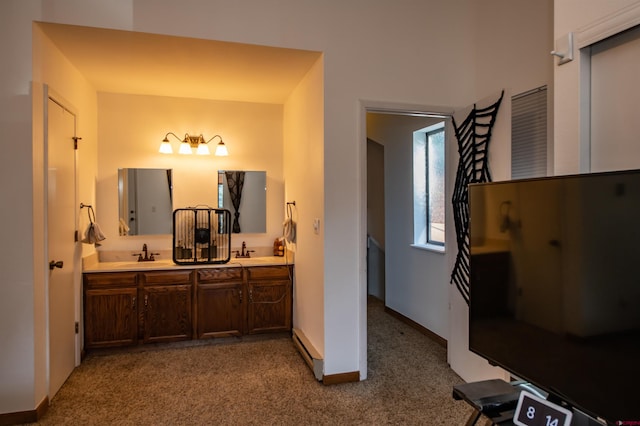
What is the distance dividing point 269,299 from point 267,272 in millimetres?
279

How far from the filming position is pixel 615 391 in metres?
1.11

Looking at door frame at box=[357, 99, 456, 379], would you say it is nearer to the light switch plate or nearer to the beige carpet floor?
the beige carpet floor

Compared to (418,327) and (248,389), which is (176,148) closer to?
(248,389)

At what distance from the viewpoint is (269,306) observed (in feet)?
13.0

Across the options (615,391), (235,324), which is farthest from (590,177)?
(235,324)

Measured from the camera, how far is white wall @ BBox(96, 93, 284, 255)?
405 centimetres

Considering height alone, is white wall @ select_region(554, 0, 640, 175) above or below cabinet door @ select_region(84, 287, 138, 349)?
above

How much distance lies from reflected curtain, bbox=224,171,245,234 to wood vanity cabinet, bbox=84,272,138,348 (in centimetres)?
117

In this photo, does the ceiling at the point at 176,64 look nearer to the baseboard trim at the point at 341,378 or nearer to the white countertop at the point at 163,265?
the white countertop at the point at 163,265

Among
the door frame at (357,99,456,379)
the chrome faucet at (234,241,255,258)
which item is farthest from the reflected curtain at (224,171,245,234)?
the door frame at (357,99,456,379)

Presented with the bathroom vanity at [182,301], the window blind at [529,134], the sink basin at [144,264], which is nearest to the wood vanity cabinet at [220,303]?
the bathroom vanity at [182,301]

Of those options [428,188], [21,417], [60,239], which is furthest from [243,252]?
[21,417]

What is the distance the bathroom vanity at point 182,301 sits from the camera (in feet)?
11.7

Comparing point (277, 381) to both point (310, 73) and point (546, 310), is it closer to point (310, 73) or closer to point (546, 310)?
point (546, 310)
